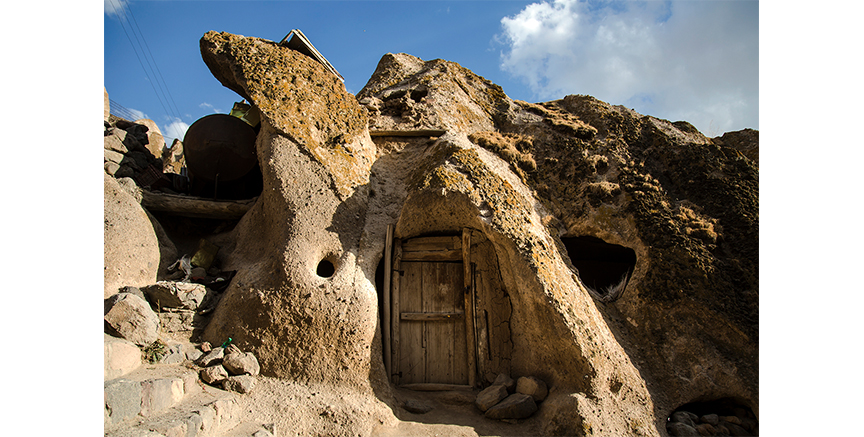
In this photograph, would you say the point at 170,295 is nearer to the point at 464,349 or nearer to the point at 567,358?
the point at 464,349

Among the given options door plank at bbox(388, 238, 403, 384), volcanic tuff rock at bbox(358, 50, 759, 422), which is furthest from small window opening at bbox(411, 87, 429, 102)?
door plank at bbox(388, 238, 403, 384)

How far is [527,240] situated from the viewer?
17.7 ft

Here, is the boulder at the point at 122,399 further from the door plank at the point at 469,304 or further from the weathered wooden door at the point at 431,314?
Answer: the door plank at the point at 469,304

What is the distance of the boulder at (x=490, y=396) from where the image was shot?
16.2 ft

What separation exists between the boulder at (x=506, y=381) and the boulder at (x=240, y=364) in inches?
110

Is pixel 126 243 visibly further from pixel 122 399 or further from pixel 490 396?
pixel 490 396

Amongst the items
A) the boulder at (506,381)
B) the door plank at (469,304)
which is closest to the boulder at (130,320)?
the door plank at (469,304)

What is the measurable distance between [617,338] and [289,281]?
13.4 ft

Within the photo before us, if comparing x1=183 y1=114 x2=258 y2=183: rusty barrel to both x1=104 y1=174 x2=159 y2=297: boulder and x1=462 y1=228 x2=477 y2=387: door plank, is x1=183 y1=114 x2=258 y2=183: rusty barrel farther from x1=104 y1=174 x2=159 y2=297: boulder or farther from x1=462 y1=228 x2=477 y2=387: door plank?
x1=462 y1=228 x2=477 y2=387: door plank

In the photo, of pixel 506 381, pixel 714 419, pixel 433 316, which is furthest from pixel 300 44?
pixel 714 419

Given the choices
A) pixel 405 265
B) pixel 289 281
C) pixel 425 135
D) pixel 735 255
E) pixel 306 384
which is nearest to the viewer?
pixel 306 384

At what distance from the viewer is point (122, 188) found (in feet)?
20.8

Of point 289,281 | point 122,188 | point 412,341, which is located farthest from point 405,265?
point 122,188

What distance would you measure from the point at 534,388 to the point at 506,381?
0.41 metres
